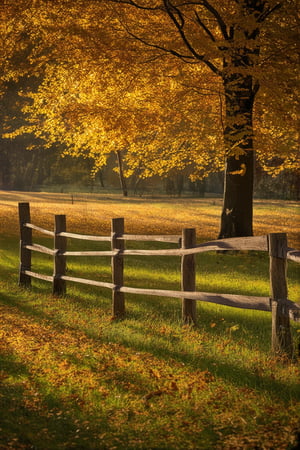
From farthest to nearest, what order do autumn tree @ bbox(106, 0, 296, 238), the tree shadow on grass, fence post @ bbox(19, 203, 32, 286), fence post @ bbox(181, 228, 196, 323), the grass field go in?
autumn tree @ bbox(106, 0, 296, 238), fence post @ bbox(19, 203, 32, 286), fence post @ bbox(181, 228, 196, 323), the tree shadow on grass, the grass field

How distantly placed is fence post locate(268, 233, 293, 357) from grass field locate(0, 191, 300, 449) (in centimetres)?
27

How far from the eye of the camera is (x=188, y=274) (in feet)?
33.1

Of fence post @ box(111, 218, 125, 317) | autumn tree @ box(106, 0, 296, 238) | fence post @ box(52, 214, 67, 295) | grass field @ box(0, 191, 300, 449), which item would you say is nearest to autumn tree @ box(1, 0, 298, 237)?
autumn tree @ box(106, 0, 296, 238)

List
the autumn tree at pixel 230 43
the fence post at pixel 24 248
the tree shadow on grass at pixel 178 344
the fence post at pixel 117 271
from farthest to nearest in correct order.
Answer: the autumn tree at pixel 230 43 < the fence post at pixel 24 248 < the fence post at pixel 117 271 < the tree shadow on grass at pixel 178 344

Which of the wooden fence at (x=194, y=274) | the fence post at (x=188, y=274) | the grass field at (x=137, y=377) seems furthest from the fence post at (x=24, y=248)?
the fence post at (x=188, y=274)

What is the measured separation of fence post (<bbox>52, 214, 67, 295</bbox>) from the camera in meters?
13.3

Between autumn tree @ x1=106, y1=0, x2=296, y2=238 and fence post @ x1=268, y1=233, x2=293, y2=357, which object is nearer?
fence post @ x1=268, y1=233, x2=293, y2=357

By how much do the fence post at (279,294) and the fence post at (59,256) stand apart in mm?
6306

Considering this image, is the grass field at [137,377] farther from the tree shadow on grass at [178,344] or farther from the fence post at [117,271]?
the fence post at [117,271]

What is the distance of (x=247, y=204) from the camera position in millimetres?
20859

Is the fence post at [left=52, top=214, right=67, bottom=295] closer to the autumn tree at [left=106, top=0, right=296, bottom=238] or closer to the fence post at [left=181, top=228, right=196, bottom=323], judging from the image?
the fence post at [left=181, top=228, right=196, bottom=323]

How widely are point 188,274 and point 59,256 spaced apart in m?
4.17

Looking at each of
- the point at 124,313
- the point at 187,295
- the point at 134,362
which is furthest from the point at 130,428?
the point at 124,313

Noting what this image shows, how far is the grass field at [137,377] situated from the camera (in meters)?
5.84
